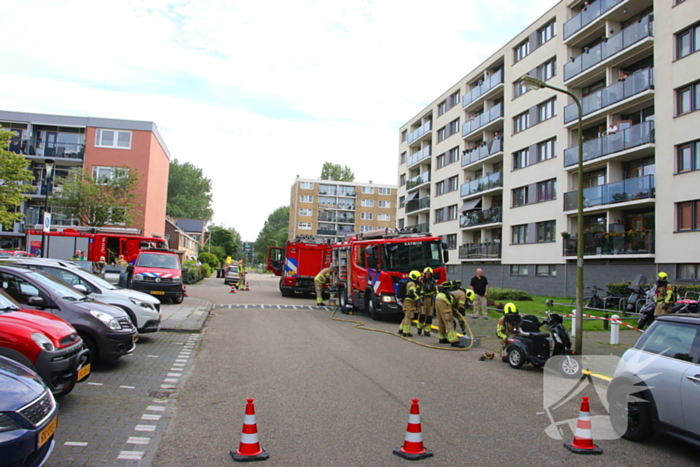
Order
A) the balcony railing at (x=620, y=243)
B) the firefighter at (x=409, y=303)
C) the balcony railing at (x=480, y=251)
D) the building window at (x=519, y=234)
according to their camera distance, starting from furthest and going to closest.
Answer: the balcony railing at (x=480, y=251)
the building window at (x=519, y=234)
the balcony railing at (x=620, y=243)
the firefighter at (x=409, y=303)

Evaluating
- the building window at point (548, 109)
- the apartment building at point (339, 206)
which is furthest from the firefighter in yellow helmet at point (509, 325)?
the apartment building at point (339, 206)

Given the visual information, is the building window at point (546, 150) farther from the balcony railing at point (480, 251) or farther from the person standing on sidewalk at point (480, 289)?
the person standing on sidewalk at point (480, 289)

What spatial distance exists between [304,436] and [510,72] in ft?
116

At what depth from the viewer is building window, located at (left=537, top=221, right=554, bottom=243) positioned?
3081cm

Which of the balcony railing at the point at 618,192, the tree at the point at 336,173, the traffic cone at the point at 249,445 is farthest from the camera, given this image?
the tree at the point at 336,173

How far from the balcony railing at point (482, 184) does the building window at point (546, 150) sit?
171 inches

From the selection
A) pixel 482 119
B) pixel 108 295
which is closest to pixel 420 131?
pixel 482 119

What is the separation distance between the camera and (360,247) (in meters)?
18.7

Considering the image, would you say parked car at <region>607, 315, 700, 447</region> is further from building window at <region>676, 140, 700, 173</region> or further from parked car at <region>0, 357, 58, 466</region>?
building window at <region>676, 140, 700, 173</region>

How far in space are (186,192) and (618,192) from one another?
85.5 metres

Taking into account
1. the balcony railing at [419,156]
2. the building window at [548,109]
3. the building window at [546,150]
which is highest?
the balcony railing at [419,156]

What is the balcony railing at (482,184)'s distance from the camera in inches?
1458

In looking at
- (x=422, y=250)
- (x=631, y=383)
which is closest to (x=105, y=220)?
(x=422, y=250)

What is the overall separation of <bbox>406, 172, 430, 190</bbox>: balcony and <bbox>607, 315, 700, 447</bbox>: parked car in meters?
44.6
